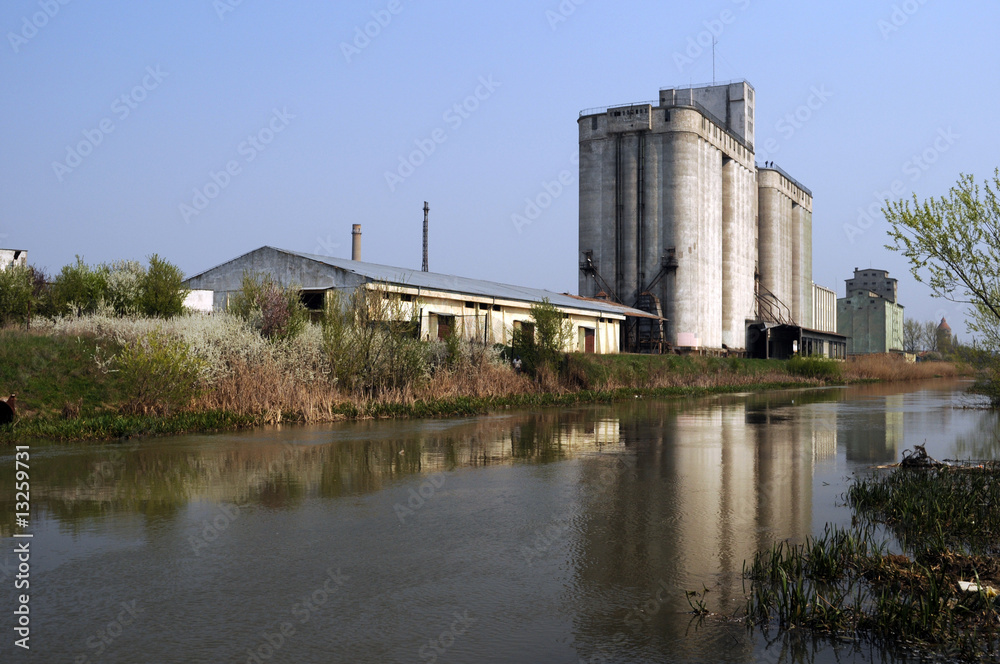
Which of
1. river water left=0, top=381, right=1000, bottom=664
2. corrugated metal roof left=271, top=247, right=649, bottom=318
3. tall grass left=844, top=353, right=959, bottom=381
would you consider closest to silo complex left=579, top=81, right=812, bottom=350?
tall grass left=844, top=353, right=959, bottom=381

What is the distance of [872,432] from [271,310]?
17576mm

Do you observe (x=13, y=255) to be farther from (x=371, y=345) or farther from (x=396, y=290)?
(x=371, y=345)

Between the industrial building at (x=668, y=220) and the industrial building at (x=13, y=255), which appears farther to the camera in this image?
the industrial building at (x=668, y=220)

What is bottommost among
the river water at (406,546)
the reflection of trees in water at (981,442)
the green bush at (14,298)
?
the river water at (406,546)

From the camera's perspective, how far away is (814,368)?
183 ft

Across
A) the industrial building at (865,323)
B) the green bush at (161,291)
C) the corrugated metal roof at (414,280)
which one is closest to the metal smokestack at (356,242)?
the corrugated metal roof at (414,280)

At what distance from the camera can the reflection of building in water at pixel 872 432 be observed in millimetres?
15531

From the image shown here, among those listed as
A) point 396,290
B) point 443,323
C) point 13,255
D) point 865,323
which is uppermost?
point 865,323

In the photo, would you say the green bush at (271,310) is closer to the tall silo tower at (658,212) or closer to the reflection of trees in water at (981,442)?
the reflection of trees in water at (981,442)

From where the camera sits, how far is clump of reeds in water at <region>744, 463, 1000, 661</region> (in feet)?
18.2

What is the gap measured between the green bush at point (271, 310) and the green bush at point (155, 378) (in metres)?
4.58

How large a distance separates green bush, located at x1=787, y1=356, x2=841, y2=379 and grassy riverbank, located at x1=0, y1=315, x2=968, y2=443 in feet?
99.7

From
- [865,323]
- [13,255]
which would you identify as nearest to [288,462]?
[13,255]

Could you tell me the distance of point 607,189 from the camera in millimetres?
59656
